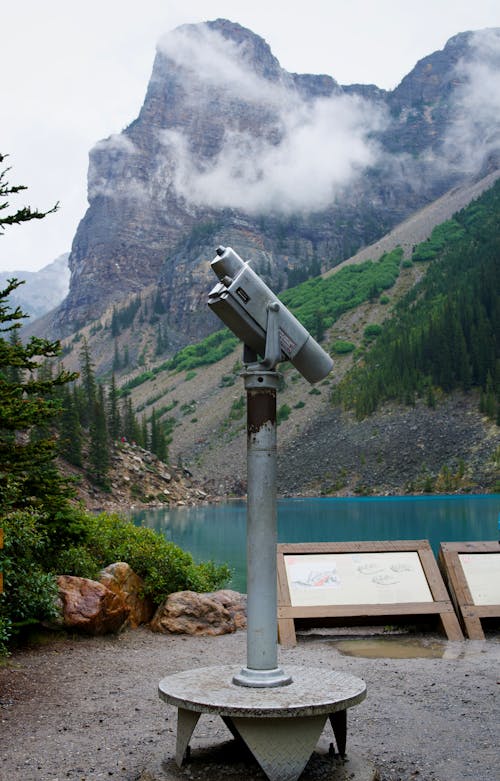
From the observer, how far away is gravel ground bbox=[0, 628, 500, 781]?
6312mm

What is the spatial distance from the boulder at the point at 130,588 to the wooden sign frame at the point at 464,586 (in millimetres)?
4979

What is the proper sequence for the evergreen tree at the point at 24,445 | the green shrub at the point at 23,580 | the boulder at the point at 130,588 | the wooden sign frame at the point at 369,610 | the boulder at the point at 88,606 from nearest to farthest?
the evergreen tree at the point at 24,445
the green shrub at the point at 23,580
the boulder at the point at 88,606
the wooden sign frame at the point at 369,610
the boulder at the point at 130,588

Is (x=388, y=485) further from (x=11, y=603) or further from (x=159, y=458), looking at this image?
(x=11, y=603)

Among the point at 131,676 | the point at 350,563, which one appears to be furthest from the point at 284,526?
the point at 131,676

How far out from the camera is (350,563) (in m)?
12.9

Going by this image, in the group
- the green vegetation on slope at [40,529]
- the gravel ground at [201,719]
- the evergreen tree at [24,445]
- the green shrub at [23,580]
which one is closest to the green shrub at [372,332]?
the green vegetation on slope at [40,529]

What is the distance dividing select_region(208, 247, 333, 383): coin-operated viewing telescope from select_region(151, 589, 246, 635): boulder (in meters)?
7.40

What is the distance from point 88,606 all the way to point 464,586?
18.7ft

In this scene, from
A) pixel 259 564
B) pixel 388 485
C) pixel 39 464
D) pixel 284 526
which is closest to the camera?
pixel 259 564

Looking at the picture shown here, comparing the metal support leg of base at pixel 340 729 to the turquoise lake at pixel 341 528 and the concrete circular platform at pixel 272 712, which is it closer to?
the concrete circular platform at pixel 272 712

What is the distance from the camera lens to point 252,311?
6.59m

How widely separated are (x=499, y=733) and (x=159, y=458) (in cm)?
9557

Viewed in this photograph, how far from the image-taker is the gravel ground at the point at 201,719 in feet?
20.7

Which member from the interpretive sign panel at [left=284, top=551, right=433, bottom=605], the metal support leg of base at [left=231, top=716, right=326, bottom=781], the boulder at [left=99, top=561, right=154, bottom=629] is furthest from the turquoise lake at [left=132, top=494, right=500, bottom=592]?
the metal support leg of base at [left=231, top=716, right=326, bottom=781]
